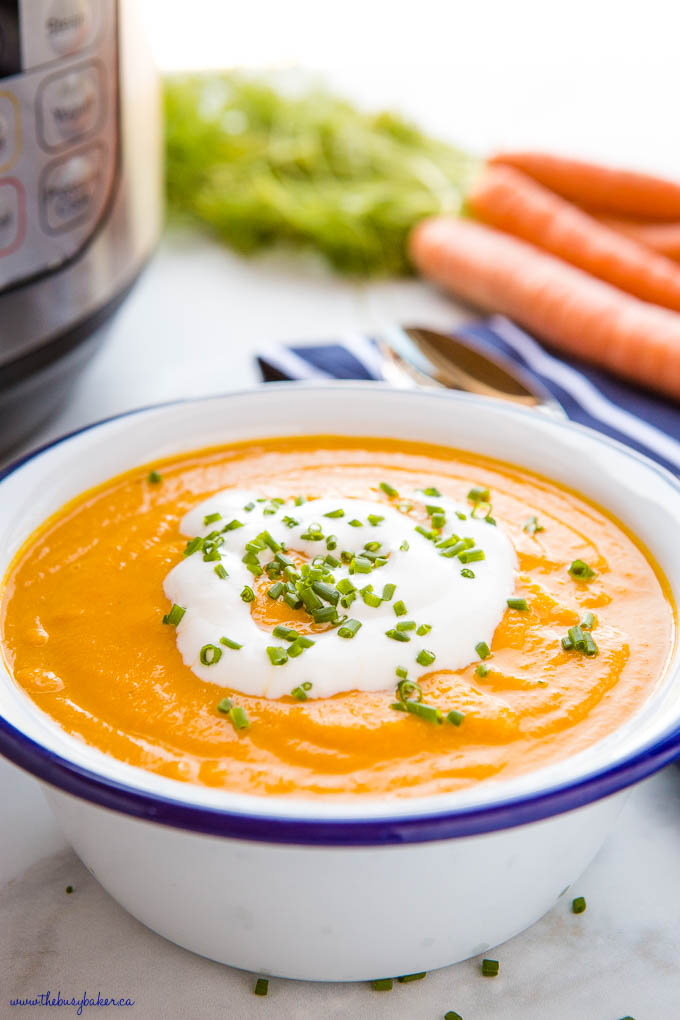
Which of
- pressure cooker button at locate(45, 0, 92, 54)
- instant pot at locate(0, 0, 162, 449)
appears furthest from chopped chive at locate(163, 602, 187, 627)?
pressure cooker button at locate(45, 0, 92, 54)

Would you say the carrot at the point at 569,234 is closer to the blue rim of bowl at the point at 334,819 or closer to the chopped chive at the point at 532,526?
the chopped chive at the point at 532,526

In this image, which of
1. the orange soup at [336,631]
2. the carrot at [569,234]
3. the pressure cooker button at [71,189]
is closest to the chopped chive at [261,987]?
the orange soup at [336,631]

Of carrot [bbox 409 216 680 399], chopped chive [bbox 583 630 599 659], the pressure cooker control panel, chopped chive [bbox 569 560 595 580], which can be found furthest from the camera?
carrot [bbox 409 216 680 399]

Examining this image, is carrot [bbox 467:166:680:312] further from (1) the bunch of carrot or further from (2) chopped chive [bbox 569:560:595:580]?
(2) chopped chive [bbox 569:560:595:580]

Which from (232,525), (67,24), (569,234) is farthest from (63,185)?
(569,234)

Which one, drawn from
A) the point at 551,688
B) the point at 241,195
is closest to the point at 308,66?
→ the point at 241,195

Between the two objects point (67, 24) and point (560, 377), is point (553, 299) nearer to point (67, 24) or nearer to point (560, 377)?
point (560, 377)
